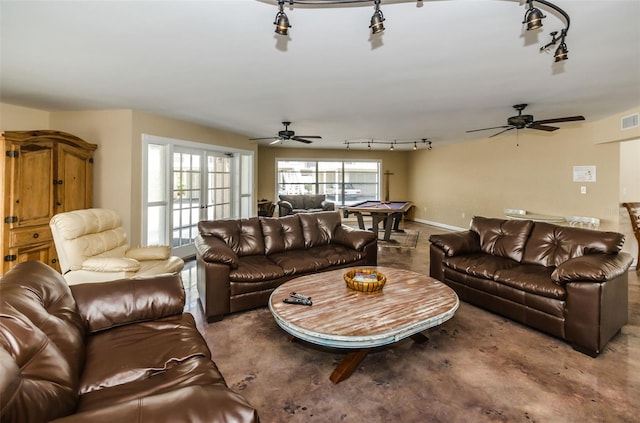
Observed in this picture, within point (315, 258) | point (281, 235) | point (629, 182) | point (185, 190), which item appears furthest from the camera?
point (185, 190)

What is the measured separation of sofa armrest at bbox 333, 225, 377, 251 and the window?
5.63 meters

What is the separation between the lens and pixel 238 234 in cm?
379

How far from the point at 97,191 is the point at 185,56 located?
3.02 m

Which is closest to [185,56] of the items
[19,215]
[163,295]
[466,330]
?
[163,295]

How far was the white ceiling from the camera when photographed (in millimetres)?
2000

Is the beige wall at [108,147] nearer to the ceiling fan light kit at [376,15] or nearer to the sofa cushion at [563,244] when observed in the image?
the ceiling fan light kit at [376,15]

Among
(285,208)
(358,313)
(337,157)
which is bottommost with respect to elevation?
(358,313)

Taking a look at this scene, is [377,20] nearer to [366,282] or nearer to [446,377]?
[366,282]

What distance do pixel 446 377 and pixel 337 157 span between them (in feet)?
27.4

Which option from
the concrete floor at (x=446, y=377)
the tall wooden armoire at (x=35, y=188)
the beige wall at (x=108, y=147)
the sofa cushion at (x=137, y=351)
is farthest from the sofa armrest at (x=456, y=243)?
the tall wooden armoire at (x=35, y=188)

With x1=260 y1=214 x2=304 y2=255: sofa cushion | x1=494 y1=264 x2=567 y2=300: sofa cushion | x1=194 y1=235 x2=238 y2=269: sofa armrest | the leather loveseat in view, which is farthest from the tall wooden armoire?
the leather loveseat

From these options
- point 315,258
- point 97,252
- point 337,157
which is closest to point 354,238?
point 315,258

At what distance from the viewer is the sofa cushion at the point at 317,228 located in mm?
4207

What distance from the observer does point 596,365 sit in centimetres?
225
